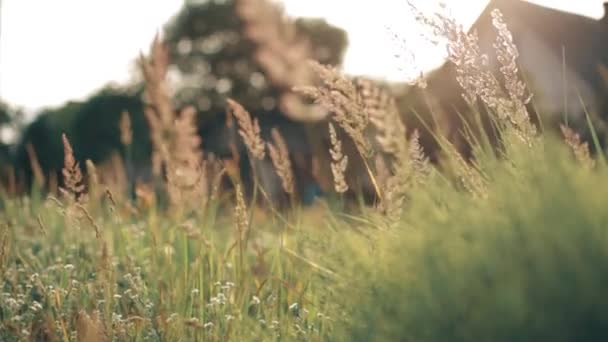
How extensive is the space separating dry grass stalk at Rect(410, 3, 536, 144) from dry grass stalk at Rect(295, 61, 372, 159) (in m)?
0.37

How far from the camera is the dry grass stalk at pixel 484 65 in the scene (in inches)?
134

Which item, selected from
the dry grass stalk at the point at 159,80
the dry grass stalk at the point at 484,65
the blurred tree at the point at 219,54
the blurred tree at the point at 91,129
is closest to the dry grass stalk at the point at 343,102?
the dry grass stalk at the point at 484,65

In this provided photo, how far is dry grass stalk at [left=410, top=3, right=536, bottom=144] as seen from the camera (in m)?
3.40

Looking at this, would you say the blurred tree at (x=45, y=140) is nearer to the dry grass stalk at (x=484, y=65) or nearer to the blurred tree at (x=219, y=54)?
the blurred tree at (x=219, y=54)

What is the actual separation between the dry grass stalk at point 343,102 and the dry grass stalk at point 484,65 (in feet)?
1.22

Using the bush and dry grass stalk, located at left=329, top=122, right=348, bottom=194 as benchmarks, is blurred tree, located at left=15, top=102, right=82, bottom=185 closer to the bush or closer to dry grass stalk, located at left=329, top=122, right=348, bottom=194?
dry grass stalk, located at left=329, top=122, right=348, bottom=194

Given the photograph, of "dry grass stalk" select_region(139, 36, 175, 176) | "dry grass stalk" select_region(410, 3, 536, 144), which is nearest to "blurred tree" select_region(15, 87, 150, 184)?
"dry grass stalk" select_region(139, 36, 175, 176)

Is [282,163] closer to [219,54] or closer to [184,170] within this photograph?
[184,170]

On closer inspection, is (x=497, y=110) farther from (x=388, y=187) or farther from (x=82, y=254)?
(x=82, y=254)

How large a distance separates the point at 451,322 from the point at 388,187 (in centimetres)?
115

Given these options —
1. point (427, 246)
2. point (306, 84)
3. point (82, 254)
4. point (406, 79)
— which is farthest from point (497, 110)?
point (82, 254)

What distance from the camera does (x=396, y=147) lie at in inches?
137

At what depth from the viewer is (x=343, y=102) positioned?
3359mm

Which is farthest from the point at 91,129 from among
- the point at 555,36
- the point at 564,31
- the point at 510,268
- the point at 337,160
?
the point at 510,268
